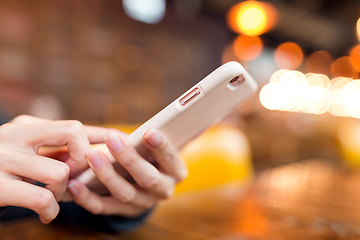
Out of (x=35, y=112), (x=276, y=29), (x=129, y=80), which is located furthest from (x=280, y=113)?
(x=35, y=112)

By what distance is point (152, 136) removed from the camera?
0.31 metres

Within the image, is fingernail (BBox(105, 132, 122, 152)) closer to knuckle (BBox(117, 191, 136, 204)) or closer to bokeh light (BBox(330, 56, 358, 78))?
knuckle (BBox(117, 191, 136, 204))

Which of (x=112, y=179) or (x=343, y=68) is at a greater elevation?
(x=343, y=68)

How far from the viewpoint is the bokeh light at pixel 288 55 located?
19.1 feet

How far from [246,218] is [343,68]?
28.3 feet

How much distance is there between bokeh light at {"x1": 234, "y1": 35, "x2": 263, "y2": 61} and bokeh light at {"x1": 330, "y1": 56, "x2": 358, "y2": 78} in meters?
3.27

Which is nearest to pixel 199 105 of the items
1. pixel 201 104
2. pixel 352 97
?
pixel 201 104

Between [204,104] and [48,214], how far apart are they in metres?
0.23

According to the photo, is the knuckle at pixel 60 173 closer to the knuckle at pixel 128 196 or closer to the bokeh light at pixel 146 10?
the knuckle at pixel 128 196

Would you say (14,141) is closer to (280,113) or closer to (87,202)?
(87,202)

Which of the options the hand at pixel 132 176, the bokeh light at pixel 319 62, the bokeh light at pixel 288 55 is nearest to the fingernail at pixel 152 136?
the hand at pixel 132 176

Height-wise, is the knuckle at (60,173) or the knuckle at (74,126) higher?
the knuckle at (74,126)

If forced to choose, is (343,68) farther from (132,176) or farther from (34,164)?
(34,164)

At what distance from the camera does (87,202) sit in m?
0.38
